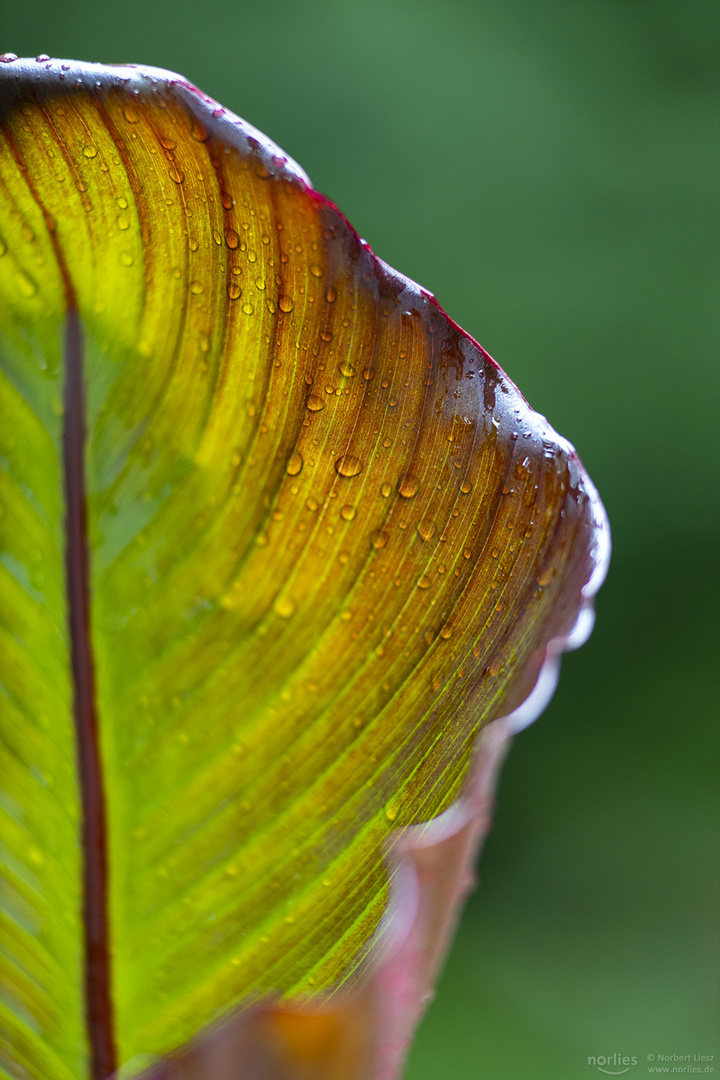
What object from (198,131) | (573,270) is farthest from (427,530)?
(573,270)

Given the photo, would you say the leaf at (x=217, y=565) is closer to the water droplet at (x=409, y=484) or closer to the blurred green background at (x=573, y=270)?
the water droplet at (x=409, y=484)

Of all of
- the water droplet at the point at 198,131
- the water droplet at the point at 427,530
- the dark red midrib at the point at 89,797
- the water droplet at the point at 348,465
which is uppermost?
the water droplet at the point at 198,131

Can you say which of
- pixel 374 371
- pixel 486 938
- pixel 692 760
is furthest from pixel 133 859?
pixel 692 760

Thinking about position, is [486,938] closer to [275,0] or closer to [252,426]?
[252,426]

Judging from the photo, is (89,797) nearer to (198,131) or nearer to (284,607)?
(284,607)

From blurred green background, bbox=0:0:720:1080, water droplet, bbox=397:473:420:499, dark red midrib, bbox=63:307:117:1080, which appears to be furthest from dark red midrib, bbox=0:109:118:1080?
blurred green background, bbox=0:0:720:1080

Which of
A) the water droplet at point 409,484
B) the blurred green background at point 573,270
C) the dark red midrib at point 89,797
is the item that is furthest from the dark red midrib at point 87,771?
the blurred green background at point 573,270

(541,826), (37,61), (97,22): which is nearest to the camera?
(37,61)
